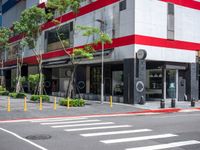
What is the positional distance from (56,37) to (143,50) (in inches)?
A: 725

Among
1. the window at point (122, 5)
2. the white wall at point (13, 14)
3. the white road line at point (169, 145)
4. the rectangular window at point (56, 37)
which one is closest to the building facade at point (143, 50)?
the window at point (122, 5)

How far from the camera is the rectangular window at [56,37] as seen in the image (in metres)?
41.7

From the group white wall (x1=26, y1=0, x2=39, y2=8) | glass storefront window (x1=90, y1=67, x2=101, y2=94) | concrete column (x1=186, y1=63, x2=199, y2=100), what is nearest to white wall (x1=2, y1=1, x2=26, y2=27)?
white wall (x1=26, y1=0, x2=39, y2=8)

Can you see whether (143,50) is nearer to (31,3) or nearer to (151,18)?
(151,18)

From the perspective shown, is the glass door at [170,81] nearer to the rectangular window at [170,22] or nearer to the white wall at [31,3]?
the rectangular window at [170,22]

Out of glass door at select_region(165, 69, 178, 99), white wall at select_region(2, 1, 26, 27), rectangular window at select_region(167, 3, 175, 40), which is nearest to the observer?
rectangular window at select_region(167, 3, 175, 40)

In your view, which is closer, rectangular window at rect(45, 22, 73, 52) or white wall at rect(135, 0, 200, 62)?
white wall at rect(135, 0, 200, 62)

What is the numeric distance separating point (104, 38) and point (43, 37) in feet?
Answer: 73.2

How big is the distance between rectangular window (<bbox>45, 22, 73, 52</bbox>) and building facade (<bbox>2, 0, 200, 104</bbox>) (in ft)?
0.42

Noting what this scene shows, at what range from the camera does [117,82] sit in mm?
38031

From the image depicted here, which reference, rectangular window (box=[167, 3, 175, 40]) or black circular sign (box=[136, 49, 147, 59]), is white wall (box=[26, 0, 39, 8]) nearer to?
rectangular window (box=[167, 3, 175, 40])

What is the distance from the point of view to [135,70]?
30.8 meters

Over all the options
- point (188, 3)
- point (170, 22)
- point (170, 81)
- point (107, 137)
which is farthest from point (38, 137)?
point (188, 3)

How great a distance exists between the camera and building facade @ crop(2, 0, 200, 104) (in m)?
31.0
